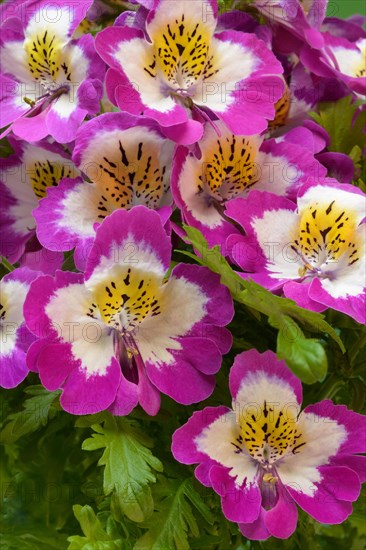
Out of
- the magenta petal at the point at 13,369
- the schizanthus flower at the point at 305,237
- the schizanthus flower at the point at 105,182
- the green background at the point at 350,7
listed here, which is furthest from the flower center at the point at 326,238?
the green background at the point at 350,7

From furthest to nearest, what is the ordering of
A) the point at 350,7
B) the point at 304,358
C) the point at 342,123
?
the point at 350,7
the point at 342,123
the point at 304,358

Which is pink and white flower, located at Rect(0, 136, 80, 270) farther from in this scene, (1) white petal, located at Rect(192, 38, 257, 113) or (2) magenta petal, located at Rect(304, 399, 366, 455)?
(2) magenta petal, located at Rect(304, 399, 366, 455)

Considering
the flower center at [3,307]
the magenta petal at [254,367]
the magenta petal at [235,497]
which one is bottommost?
the magenta petal at [235,497]

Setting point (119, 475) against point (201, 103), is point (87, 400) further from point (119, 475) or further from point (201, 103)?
point (201, 103)

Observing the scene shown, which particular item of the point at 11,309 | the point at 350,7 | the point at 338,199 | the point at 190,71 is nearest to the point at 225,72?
the point at 190,71

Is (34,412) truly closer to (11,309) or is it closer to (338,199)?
(11,309)

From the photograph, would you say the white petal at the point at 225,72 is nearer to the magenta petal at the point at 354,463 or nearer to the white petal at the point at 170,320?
the white petal at the point at 170,320

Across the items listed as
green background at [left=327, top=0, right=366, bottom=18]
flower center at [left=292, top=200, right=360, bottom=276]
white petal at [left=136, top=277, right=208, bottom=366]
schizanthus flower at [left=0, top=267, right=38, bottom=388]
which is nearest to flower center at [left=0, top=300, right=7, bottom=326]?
schizanthus flower at [left=0, top=267, right=38, bottom=388]
